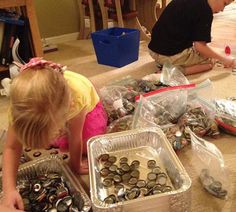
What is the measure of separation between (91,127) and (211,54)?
103 cm

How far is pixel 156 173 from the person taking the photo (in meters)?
1.03

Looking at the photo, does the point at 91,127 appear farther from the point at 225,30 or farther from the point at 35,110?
the point at 225,30

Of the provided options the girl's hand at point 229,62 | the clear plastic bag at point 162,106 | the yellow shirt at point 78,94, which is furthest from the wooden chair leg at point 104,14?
the yellow shirt at point 78,94

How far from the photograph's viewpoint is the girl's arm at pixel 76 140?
102 centimetres

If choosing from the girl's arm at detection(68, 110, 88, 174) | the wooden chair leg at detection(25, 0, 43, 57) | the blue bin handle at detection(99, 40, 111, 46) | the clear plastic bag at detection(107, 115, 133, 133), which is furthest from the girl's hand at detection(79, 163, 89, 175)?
the blue bin handle at detection(99, 40, 111, 46)

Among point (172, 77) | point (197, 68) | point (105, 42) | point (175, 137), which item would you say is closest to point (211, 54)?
point (197, 68)

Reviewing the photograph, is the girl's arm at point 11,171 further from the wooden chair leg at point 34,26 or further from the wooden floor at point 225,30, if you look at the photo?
the wooden floor at point 225,30

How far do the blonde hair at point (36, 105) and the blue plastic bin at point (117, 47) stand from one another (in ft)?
4.28

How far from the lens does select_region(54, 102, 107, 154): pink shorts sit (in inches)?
48.5

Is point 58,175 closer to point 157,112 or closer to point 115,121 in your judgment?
point 115,121

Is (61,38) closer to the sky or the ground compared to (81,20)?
closer to the ground

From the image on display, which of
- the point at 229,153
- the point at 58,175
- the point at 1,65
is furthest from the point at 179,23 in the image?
the point at 58,175

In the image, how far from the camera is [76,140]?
1052 mm

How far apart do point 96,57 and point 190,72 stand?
751 millimetres
